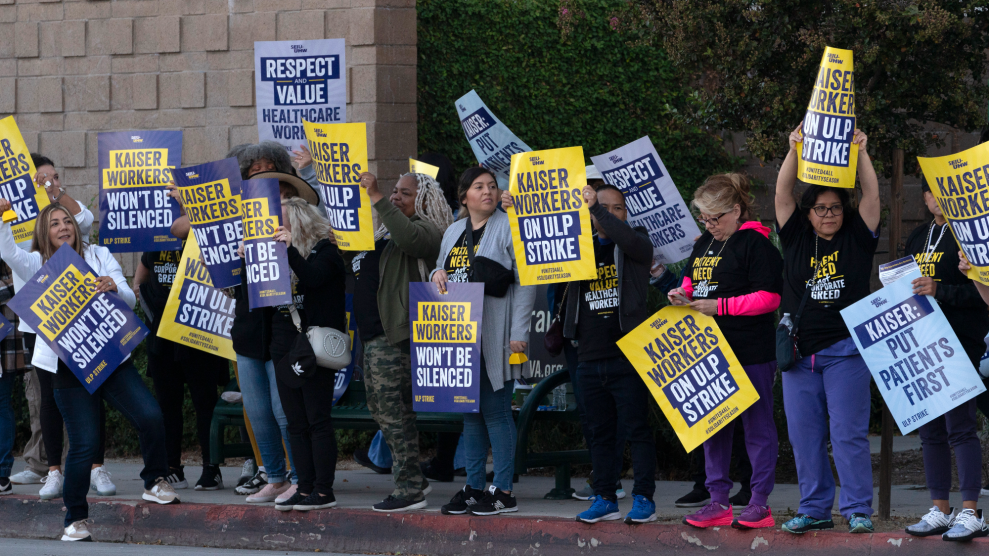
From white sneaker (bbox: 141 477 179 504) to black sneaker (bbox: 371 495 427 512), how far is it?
4.26 ft

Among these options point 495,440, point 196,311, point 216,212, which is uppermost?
point 216,212

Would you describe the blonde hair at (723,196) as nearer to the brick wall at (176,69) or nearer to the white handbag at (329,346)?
the white handbag at (329,346)

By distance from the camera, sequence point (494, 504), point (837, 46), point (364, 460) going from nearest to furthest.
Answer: point (494, 504), point (364, 460), point (837, 46)

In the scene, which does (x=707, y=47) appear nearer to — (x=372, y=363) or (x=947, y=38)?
(x=947, y=38)

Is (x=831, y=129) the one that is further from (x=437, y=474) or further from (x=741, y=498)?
(x=437, y=474)

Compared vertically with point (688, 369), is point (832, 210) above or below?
above

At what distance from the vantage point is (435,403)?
6785mm

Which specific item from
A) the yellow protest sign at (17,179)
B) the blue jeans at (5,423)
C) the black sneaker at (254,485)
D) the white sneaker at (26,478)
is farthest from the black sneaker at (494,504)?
the white sneaker at (26,478)

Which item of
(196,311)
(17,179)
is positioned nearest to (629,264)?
(196,311)

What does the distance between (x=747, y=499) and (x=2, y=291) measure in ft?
16.2

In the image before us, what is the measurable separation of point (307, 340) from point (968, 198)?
3511 millimetres

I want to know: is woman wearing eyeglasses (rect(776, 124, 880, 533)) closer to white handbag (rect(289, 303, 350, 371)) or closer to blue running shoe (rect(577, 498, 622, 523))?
blue running shoe (rect(577, 498, 622, 523))

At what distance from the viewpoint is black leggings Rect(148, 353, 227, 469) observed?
26.6 feet

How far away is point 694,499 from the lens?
23.6 feet
